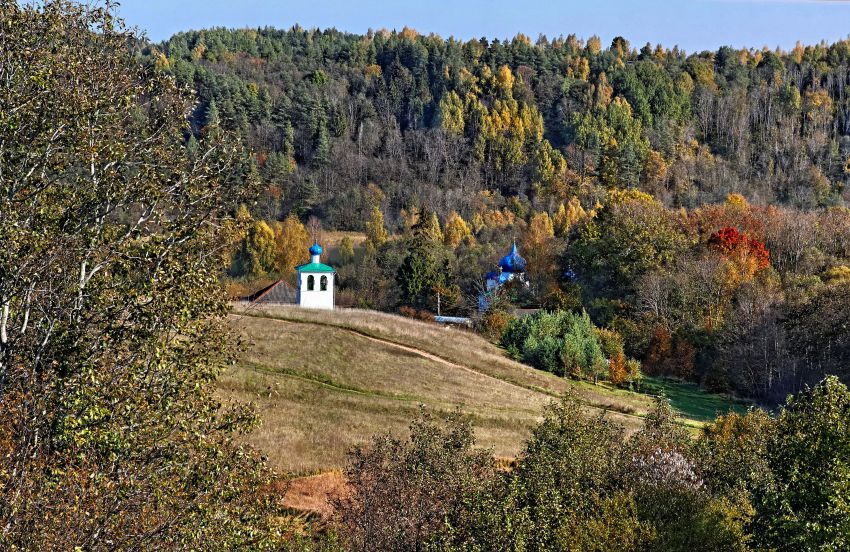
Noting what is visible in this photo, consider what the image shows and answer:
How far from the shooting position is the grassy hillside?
1873 inches

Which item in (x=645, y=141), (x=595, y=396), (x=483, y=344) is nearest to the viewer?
(x=595, y=396)

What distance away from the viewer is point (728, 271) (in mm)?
89250

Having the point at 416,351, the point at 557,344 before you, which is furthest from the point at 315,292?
the point at 557,344

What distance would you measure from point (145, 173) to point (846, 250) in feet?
309

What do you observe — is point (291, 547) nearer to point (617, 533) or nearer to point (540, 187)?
point (617, 533)

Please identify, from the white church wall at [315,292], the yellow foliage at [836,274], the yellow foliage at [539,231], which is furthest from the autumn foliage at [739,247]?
the white church wall at [315,292]

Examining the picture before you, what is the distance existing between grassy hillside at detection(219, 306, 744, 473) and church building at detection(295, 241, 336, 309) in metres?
3.58

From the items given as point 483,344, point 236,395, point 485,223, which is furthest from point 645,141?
point 236,395

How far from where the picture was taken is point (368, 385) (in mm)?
55938

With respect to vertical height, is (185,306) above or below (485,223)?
below

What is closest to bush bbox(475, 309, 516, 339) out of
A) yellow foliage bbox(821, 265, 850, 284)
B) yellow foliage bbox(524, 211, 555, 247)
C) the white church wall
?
the white church wall

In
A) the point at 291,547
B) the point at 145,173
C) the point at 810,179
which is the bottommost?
the point at 291,547

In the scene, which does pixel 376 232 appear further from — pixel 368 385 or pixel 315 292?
pixel 368 385

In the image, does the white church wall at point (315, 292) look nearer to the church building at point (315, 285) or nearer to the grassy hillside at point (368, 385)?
the church building at point (315, 285)
